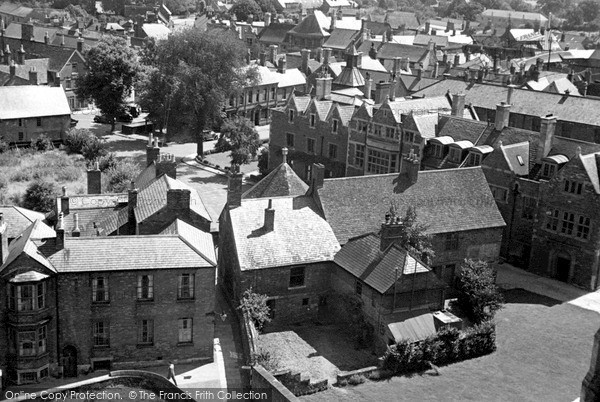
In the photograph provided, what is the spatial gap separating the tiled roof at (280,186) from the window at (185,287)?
13695 millimetres

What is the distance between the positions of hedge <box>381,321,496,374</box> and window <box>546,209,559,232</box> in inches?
597

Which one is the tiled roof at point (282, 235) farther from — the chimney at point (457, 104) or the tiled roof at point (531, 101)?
the tiled roof at point (531, 101)

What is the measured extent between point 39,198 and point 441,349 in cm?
3703

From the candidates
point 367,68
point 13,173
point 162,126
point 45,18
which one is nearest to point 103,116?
point 162,126

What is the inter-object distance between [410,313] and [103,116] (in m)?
67.9

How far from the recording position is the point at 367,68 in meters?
111

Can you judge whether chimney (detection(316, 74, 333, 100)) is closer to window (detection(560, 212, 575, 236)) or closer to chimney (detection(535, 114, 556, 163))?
chimney (detection(535, 114, 556, 163))

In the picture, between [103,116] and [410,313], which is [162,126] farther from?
[410,313]

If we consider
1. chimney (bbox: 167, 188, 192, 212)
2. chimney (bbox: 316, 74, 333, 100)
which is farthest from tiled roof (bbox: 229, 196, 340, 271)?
chimney (bbox: 316, 74, 333, 100)

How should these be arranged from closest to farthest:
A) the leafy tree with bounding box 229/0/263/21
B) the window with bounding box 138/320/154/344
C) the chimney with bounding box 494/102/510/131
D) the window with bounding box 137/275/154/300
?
the window with bounding box 137/275/154/300
the window with bounding box 138/320/154/344
the chimney with bounding box 494/102/510/131
the leafy tree with bounding box 229/0/263/21

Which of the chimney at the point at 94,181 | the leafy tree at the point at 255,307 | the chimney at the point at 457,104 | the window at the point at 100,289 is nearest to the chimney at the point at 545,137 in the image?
the chimney at the point at 457,104

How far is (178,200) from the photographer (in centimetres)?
4491

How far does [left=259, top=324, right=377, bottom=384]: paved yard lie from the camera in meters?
41.0

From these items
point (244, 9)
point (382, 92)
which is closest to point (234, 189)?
point (382, 92)
